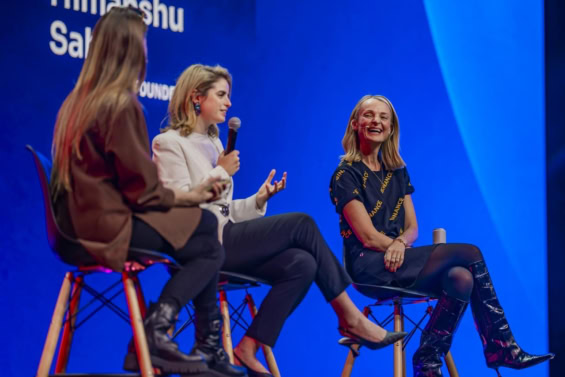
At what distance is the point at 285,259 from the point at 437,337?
27.9 inches

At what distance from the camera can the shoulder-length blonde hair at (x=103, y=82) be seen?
2139 mm

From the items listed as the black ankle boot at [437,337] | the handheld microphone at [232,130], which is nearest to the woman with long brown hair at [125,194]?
the handheld microphone at [232,130]

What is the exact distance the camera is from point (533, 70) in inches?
192

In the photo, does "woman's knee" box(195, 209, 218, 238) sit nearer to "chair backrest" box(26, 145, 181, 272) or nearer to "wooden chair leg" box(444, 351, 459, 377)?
"chair backrest" box(26, 145, 181, 272)

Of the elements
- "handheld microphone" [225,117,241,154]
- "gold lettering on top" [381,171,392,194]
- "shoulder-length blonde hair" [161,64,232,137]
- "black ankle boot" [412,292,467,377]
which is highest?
"shoulder-length blonde hair" [161,64,232,137]

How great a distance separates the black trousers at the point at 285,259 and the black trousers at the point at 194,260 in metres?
0.38

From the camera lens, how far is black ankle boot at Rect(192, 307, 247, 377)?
223 centimetres

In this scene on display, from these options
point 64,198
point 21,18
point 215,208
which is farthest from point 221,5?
point 64,198

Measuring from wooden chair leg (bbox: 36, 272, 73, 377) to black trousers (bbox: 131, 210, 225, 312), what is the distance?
0.97ft

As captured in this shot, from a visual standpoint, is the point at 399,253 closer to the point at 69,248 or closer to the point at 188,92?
the point at 188,92

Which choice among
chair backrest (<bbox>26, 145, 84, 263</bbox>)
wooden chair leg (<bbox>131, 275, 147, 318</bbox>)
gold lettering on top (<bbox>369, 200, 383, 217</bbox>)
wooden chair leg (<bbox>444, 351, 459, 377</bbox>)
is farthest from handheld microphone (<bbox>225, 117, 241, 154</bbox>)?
wooden chair leg (<bbox>444, 351, 459, 377</bbox>)

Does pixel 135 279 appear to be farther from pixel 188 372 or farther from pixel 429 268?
pixel 429 268

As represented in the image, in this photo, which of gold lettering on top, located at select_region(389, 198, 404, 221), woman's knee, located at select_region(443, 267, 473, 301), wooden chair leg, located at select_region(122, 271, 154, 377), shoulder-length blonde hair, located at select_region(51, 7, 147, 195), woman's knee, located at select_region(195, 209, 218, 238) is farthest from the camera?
gold lettering on top, located at select_region(389, 198, 404, 221)

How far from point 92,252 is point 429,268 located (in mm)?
1477
